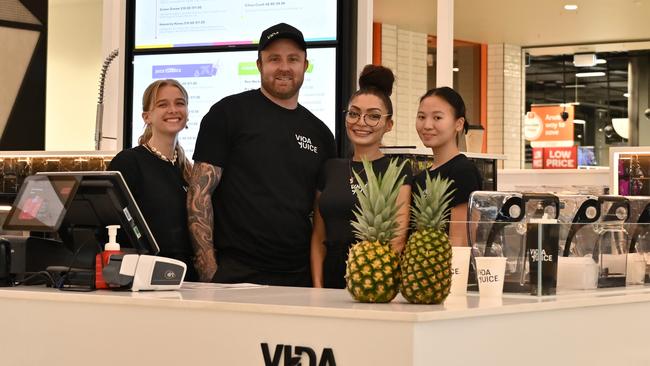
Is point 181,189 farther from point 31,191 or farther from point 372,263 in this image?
point 372,263

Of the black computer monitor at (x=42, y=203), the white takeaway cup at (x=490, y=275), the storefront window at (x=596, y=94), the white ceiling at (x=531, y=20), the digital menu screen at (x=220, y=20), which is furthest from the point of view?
the storefront window at (x=596, y=94)

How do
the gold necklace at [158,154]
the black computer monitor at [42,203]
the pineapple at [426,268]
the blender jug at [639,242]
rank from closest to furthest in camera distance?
the pineapple at [426,268] → the black computer monitor at [42,203] → the blender jug at [639,242] → the gold necklace at [158,154]

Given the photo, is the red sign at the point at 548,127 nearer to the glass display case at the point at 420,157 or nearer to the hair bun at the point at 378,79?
the glass display case at the point at 420,157

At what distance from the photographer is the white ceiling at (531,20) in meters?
13.0

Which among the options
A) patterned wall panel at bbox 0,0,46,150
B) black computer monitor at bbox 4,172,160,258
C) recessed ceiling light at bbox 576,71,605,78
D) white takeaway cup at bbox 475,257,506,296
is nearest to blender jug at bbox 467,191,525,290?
white takeaway cup at bbox 475,257,506,296

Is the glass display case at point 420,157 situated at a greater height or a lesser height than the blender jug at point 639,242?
greater

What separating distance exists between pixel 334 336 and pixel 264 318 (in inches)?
7.9

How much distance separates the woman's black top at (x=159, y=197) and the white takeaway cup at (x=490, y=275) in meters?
1.33

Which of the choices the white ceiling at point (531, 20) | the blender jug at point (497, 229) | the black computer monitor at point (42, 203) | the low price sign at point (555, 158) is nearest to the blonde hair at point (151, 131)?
the black computer monitor at point (42, 203)

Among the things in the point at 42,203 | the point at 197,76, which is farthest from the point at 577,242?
the point at 197,76

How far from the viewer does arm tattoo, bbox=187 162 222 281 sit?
3.78 meters

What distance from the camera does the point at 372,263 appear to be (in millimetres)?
2539

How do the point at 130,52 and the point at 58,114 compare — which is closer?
the point at 130,52

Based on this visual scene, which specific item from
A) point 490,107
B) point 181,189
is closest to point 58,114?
point 490,107
